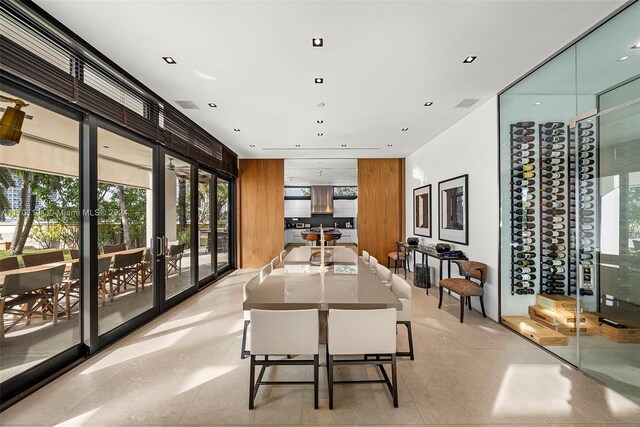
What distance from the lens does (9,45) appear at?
6.32 ft

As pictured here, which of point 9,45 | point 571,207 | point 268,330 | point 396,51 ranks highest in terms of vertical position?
point 396,51

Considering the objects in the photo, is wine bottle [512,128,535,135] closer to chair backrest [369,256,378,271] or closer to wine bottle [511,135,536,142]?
wine bottle [511,135,536,142]

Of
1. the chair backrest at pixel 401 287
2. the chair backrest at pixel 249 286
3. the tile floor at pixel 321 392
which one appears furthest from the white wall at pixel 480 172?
the chair backrest at pixel 249 286

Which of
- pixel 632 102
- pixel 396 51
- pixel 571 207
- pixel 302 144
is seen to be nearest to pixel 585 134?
pixel 632 102

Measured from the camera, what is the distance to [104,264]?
3.00m

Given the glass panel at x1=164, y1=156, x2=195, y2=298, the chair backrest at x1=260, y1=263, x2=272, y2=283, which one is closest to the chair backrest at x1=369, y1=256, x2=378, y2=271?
the chair backrest at x1=260, y1=263, x2=272, y2=283

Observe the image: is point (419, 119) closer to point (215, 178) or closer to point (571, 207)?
point (571, 207)

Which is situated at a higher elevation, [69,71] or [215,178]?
[69,71]

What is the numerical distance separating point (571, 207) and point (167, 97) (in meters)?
4.93

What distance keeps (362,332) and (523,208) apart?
9.02 ft

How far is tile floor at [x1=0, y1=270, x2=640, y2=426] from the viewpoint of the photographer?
1914mm

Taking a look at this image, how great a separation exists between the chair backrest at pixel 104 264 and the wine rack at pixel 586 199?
15.7 ft

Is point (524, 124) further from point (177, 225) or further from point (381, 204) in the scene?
point (177, 225)

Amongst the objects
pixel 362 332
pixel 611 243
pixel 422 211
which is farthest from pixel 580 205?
pixel 422 211
